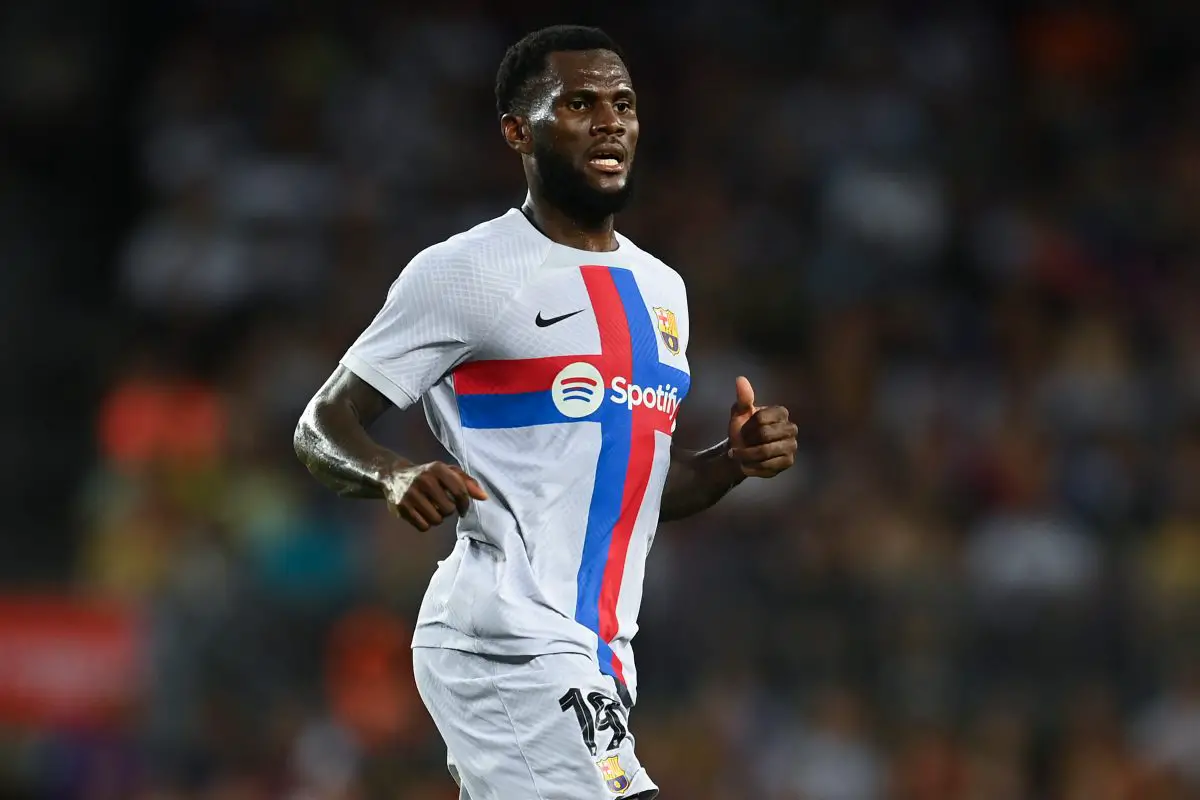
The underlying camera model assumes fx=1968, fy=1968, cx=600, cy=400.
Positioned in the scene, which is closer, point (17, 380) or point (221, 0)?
point (17, 380)

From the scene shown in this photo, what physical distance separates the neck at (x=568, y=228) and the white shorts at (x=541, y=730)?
3.49 ft

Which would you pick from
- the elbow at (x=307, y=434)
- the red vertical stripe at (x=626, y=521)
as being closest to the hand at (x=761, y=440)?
the red vertical stripe at (x=626, y=521)

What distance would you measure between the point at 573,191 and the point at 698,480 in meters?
0.87

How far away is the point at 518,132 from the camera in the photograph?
505cm

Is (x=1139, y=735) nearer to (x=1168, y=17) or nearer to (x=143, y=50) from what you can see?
(x=1168, y=17)

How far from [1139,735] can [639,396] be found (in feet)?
19.7

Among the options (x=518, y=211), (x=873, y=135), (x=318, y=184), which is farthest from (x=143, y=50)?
(x=518, y=211)

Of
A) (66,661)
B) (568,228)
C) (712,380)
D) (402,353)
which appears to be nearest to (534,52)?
(568,228)

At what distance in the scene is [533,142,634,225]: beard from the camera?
4.93 meters

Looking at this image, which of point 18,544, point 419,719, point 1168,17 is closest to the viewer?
point 419,719

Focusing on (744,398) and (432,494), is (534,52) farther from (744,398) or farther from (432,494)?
(432,494)

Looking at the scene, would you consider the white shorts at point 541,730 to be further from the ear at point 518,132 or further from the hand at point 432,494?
the ear at point 518,132

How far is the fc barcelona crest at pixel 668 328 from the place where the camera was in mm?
5018

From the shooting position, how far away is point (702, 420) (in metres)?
11.6
